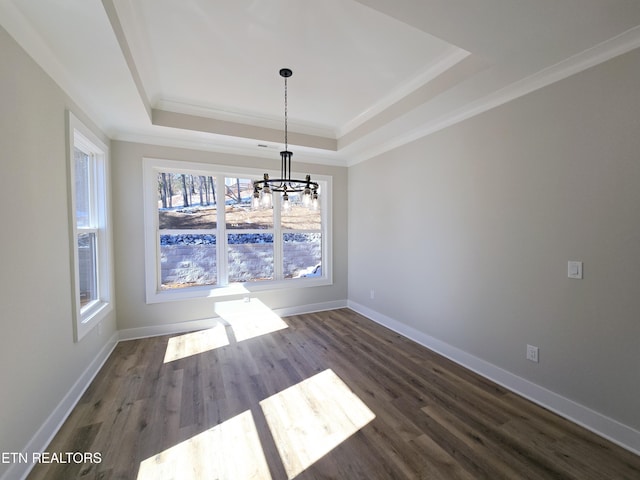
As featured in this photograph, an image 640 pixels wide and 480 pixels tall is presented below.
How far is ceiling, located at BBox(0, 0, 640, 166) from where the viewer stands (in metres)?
1.58

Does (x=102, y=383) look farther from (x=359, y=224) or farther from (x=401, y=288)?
(x=359, y=224)

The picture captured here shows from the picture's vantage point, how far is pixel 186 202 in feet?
12.9

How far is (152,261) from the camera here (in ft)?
11.8

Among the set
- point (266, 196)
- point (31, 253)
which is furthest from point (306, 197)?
point (31, 253)

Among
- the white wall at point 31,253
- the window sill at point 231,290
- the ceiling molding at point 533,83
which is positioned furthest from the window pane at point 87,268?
the ceiling molding at point 533,83

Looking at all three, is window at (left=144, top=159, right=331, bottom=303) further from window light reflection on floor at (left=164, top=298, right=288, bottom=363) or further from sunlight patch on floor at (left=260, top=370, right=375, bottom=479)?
sunlight patch on floor at (left=260, top=370, right=375, bottom=479)

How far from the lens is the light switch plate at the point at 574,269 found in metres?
2.02

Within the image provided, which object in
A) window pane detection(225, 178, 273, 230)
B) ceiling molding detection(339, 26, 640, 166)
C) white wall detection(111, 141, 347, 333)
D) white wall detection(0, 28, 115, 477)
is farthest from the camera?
window pane detection(225, 178, 273, 230)

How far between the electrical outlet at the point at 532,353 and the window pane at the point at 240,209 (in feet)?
11.7

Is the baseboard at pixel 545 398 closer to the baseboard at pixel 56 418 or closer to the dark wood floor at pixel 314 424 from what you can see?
the dark wood floor at pixel 314 424

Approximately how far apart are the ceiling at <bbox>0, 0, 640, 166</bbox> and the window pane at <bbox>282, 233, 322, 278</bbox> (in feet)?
6.18

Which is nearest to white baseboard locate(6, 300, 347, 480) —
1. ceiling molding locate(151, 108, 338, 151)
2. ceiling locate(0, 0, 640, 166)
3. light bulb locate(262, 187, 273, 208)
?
light bulb locate(262, 187, 273, 208)

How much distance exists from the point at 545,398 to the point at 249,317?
352 cm

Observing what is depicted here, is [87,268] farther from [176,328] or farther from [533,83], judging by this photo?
[533,83]
